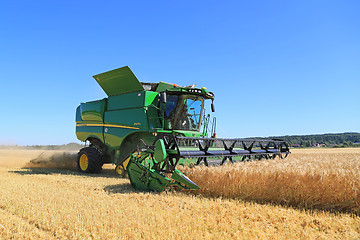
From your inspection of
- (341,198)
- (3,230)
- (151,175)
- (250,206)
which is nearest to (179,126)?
(151,175)

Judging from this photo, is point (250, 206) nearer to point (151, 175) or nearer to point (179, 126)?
point (151, 175)

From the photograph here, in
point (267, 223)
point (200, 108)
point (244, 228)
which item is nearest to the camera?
point (244, 228)

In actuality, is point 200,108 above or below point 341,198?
above

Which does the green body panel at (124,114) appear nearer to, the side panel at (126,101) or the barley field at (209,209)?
the side panel at (126,101)

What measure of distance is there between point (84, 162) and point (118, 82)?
9.78 feet

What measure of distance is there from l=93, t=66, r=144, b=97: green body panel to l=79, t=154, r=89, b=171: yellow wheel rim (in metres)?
2.27

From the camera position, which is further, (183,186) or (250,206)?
(183,186)

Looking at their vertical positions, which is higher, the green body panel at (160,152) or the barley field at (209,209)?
the green body panel at (160,152)

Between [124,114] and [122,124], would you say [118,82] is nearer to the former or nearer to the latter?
[124,114]

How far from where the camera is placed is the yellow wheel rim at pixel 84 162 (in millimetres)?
8640

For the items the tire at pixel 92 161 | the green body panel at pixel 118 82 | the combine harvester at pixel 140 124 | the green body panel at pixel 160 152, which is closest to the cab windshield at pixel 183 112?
the combine harvester at pixel 140 124

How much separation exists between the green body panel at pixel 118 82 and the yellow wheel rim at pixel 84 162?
2.27 metres

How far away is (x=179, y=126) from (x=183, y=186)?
132 inches

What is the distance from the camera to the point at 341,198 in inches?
143
